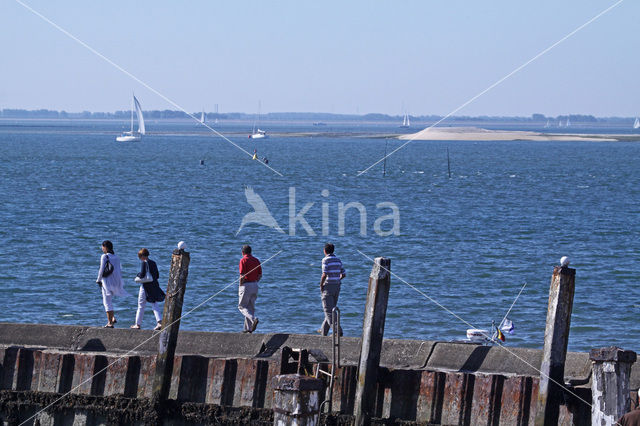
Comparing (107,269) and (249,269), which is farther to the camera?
(107,269)

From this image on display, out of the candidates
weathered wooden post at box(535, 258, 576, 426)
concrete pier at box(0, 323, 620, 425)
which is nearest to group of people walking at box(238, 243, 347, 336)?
concrete pier at box(0, 323, 620, 425)

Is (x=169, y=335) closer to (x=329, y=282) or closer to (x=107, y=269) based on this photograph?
(x=107, y=269)

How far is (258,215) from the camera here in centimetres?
5331

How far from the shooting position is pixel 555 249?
3847cm

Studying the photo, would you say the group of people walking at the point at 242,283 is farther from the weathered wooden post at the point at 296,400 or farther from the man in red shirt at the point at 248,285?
the weathered wooden post at the point at 296,400

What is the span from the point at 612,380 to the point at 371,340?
3.06 meters

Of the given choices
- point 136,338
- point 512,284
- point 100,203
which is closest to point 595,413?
point 136,338

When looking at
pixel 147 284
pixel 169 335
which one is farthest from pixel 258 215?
pixel 169 335

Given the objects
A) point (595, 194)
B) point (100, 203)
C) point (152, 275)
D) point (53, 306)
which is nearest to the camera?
point (152, 275)

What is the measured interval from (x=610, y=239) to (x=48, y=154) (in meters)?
95.4

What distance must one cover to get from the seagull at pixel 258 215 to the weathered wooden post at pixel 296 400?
32828 millimetres

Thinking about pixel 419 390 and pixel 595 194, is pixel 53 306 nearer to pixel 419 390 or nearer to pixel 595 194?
pixel 419 390

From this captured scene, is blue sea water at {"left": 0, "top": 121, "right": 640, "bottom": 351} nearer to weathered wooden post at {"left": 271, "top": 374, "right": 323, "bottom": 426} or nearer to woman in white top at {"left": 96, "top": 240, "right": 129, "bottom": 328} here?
woman in white top at {"left": 96, "top": 240, "right": 129, "bottom": 328}

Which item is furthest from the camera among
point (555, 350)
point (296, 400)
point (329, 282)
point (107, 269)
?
point (107, 269)
